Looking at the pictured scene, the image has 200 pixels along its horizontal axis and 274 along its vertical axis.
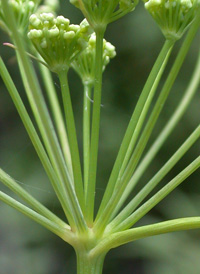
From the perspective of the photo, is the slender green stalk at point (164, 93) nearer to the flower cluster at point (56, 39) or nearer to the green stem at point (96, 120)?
the green stem at point (96, 120)

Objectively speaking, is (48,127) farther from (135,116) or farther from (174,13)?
(174,13)

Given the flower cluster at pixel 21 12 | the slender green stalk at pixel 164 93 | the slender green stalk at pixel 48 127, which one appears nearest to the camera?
the slender green stalk at pixel 48 127

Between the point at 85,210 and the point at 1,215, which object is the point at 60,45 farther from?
the point at 1,215

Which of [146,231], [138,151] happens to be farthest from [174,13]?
[146,231]

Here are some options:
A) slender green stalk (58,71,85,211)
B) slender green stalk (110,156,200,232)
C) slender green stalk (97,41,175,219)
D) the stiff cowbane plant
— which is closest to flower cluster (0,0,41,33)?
the stiff cowbane plant

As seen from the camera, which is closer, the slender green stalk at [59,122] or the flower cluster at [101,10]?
the flower cluster at [101,10]

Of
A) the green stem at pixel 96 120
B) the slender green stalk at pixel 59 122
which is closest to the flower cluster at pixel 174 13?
the green stem at pixel 96 120
